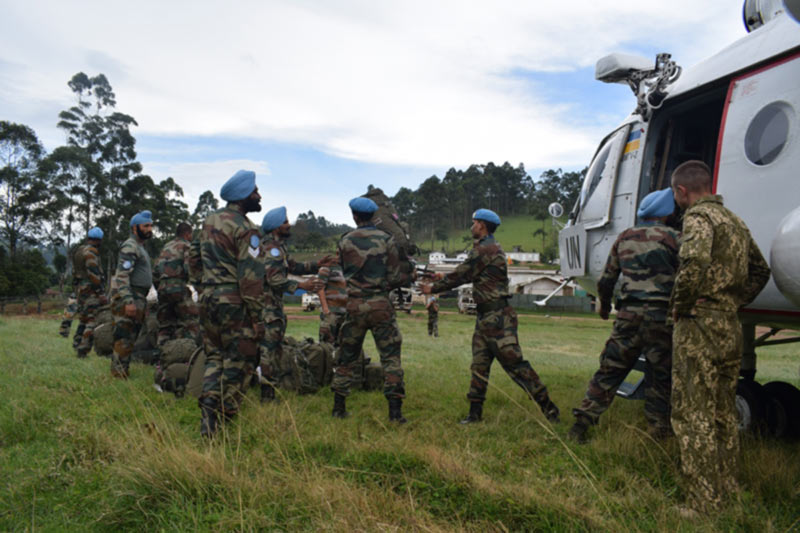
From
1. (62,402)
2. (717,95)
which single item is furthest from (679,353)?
(62,402)

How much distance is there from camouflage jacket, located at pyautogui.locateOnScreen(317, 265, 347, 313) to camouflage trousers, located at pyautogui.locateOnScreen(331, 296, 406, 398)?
2.69m

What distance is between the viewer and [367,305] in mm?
5035

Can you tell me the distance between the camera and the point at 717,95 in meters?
4.56

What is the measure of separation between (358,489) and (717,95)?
4565 millimetres

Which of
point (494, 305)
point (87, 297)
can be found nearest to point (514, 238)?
point (87, 297)

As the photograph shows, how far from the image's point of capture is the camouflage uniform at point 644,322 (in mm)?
4105

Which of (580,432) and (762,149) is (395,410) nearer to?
(580,432)

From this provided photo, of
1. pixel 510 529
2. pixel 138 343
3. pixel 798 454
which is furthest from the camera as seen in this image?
pixel 138 343

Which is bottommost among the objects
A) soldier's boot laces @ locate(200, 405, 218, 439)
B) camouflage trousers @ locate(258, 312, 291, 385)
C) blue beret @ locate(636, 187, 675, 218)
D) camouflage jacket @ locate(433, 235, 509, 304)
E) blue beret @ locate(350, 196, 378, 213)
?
soldier's boot laces @ locate(200, 405, 218, 439)

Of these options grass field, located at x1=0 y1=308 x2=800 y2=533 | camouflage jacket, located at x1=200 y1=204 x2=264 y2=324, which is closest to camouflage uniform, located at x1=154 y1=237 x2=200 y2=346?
grass field, located at x1=0 y1=308 x2=800 y2=533

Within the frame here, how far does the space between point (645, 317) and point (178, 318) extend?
227 inches

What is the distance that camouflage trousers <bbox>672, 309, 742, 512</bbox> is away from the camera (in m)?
2.96

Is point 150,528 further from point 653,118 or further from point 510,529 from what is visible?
point 653,118

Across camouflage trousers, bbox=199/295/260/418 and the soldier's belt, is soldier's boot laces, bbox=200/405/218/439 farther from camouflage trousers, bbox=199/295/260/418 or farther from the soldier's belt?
the soldier's belt
